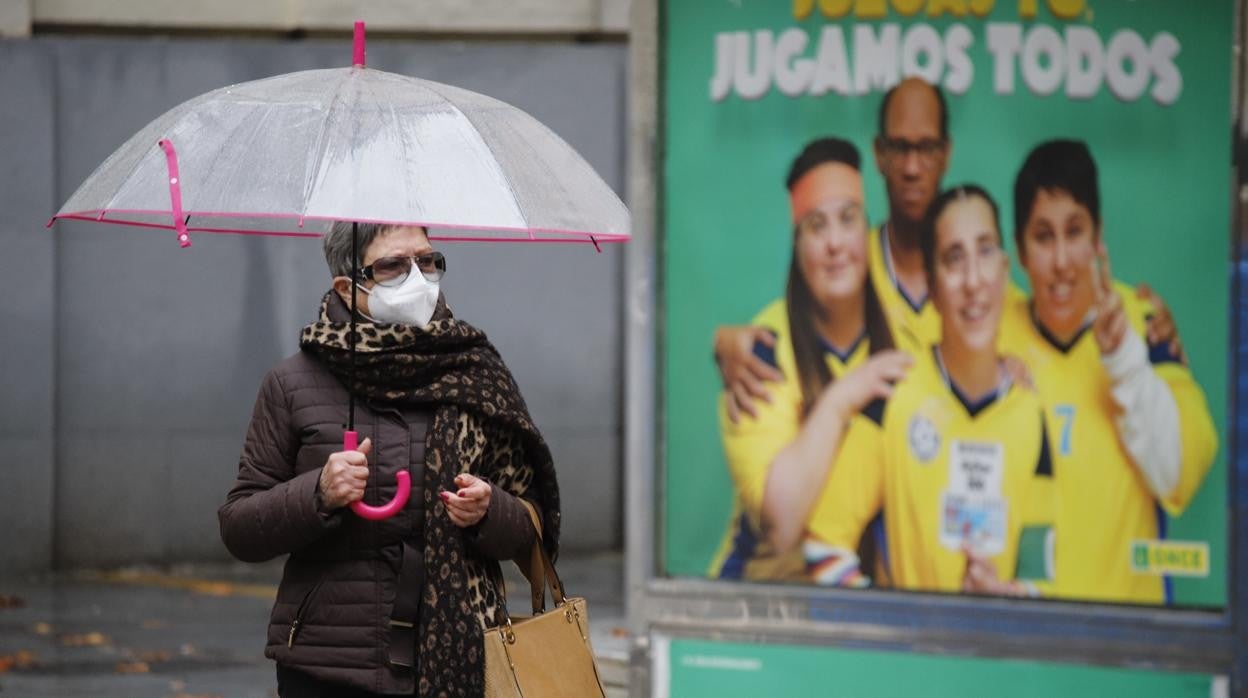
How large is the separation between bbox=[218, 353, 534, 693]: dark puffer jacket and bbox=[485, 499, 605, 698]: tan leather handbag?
4.9 inches

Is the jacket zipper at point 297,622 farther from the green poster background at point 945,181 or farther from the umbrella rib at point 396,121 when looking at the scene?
the green poster background at point 945,181

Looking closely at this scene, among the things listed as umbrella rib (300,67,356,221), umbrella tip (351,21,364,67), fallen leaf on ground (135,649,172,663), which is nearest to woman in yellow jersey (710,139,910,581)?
umbrella tip (351,21,364,67)

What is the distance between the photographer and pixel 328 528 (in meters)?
3.59

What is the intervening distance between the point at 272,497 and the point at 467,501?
376mm

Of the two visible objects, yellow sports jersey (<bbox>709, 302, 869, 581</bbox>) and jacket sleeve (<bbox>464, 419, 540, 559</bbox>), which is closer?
jacket sleeve (<bbox>464, 419, 540, 559</bbox>)

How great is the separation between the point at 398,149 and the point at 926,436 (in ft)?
6.38

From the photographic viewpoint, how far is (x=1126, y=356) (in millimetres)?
4703

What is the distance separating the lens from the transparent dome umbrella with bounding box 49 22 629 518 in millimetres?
3443

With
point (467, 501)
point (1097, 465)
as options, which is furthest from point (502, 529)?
point (1097, 465)

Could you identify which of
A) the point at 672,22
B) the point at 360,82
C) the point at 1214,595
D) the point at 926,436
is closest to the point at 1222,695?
the point at 1214,595

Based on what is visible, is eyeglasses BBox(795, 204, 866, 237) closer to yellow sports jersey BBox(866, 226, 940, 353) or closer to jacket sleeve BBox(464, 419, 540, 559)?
yellow sports jersey BBox(866, 226, 940, 353)

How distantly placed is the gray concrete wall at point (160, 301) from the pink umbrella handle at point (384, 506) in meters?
7.87

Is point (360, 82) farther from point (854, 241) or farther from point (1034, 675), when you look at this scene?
point (1034, 675)

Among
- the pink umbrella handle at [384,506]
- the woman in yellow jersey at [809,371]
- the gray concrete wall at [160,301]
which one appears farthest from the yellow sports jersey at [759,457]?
the gray concrete wall at [160,301]
